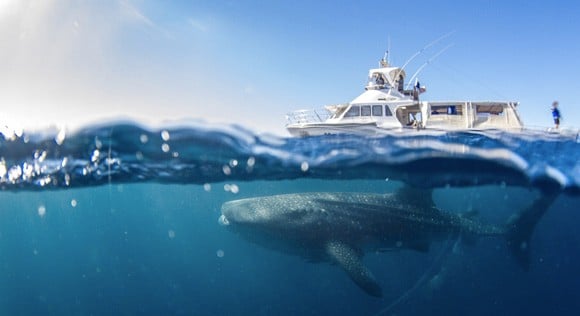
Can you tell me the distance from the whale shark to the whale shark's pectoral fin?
1.2 inches

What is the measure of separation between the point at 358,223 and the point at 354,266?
1.49 metres

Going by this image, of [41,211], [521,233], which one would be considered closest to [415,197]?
[521,233]

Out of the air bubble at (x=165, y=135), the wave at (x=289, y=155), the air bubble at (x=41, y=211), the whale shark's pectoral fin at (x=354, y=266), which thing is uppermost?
the air bubble at (x=165, y=135)

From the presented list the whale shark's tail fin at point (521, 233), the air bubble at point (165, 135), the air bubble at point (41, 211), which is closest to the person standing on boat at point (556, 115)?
the whale shark's tail fin at point (521, 233)

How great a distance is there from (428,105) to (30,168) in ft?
53.6

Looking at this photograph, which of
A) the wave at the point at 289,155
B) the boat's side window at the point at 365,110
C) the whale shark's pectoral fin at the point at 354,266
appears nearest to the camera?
the whale shark's pectoral fin at the point at 354,266

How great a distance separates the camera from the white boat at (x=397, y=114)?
15161mm

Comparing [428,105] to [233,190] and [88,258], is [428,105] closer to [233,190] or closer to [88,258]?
[233,190]

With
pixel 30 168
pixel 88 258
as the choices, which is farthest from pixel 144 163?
pixel 88 258

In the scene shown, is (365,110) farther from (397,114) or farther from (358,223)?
(358,223)

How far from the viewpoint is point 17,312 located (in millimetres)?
27922

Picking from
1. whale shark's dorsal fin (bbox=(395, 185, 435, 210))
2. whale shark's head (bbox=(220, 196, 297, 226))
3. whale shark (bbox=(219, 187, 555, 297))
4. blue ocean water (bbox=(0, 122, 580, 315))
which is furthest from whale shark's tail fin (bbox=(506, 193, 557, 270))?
whale shark's head (bbox=(220, 196, 297, 226))

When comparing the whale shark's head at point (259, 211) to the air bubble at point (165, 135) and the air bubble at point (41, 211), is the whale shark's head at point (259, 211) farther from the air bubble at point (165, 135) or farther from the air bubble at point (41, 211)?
the air bubble at point (41, 211)

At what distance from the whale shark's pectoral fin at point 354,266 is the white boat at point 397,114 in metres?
3.97
